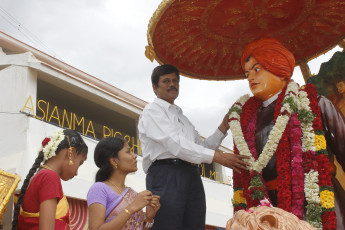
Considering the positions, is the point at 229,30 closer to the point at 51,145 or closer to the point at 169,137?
the point at 169,137

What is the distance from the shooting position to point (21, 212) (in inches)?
118

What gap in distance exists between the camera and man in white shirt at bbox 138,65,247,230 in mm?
3449

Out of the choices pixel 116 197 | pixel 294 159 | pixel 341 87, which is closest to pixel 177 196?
pixel 116 197

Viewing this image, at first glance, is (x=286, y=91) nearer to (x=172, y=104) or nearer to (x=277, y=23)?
(x=277, y=23)

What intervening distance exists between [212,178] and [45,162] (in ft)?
50.2

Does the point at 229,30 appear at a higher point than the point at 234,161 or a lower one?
higher

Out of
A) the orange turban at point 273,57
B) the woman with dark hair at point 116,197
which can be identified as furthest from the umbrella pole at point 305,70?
the woman with dark hair at point 116,197

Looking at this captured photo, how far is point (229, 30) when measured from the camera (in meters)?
3.87

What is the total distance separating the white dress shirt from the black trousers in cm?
14

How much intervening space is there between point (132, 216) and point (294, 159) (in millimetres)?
1306

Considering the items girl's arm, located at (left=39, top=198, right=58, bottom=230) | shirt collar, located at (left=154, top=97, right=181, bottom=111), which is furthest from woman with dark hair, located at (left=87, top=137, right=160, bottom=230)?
shirt collar, located at (left=154, top=97, right=181, bottom=111)

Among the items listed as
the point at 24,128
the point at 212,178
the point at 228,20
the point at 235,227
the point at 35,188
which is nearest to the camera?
the point at 235,227

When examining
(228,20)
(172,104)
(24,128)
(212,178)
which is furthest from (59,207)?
(212,178)

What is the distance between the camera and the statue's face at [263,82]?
340cm
